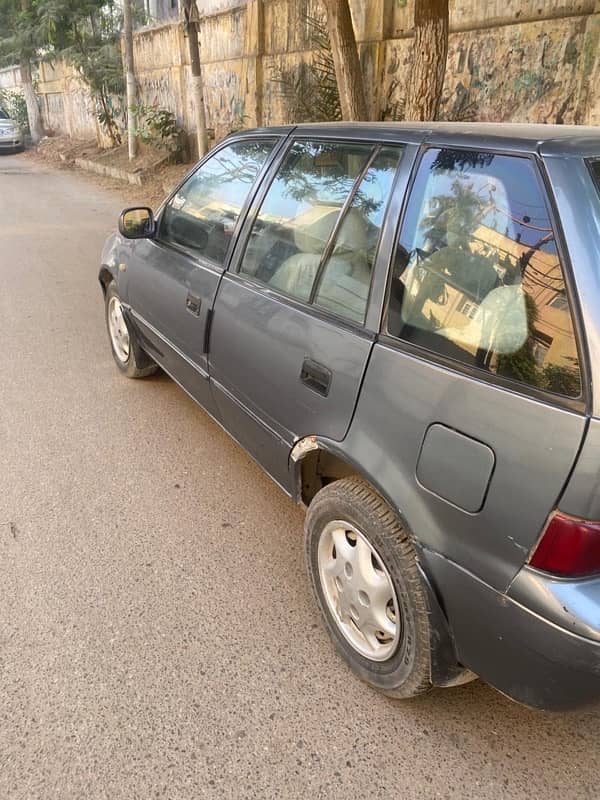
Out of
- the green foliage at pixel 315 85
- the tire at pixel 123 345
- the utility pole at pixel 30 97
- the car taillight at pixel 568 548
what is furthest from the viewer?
the utility pole at pixel 30 97

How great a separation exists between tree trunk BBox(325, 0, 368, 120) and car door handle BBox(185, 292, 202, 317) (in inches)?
222

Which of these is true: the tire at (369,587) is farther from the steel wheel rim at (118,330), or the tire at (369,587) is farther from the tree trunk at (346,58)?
the tree trunk at (346,58)

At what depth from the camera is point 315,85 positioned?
32.2 feet

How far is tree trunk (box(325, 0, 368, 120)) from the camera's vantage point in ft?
23.9

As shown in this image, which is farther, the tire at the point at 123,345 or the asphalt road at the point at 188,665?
the tire at the point at 123,345

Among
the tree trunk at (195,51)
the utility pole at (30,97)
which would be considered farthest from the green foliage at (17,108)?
the tree trunk at (195,51)

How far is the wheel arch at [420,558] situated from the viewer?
186 centimetres

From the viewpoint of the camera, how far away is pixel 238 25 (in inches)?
480

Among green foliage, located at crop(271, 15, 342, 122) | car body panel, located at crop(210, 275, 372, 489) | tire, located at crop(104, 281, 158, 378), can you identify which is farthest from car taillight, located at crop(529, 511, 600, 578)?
green foliage, located at crop(271, 15, 342, 122)

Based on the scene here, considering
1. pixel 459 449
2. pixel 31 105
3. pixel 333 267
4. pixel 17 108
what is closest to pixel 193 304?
pixel 333 267

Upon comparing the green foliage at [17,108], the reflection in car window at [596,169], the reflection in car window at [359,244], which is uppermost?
the green foliage at [17,108]

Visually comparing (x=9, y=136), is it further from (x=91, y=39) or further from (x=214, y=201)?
(x=214, y=201)

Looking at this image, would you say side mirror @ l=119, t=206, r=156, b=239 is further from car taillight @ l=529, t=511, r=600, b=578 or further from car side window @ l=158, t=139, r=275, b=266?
car taillight @ l=529, t=511, r=600, b=578

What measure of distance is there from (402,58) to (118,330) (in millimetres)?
6415
